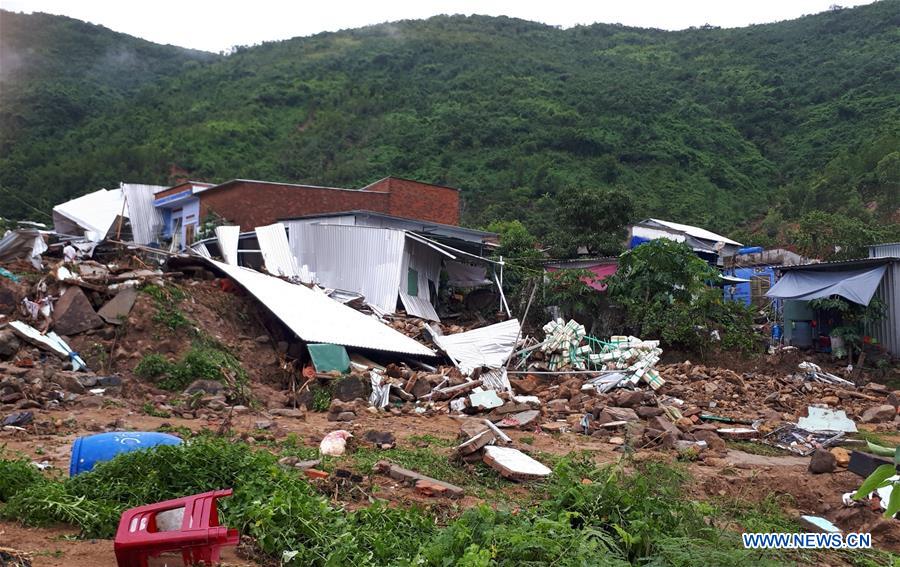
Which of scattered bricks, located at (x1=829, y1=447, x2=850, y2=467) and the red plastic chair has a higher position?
the red plastic chair

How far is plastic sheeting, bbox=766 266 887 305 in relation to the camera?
1527 cm

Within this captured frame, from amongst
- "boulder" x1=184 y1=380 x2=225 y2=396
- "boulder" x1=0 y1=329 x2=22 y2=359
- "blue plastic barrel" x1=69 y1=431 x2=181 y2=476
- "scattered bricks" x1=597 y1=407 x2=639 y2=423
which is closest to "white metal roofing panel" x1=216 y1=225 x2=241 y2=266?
"boulder" x1=0 y1=329 x2=22 y2=359

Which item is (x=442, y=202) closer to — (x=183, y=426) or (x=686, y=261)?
(x=686, y=261)

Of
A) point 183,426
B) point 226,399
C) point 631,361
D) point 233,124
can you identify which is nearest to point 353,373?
point 226,399

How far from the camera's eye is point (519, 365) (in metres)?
14.4

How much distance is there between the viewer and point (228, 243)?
1783cm

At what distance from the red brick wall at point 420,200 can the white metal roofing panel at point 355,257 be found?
319 inches

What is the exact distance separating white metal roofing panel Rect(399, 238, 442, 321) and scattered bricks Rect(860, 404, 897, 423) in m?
9.60

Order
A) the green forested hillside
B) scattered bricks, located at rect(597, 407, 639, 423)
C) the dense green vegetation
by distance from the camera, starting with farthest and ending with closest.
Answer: the green forested hillside, scattered bricks, located at rect(597, 407, 639, 423), the dense green vegetation

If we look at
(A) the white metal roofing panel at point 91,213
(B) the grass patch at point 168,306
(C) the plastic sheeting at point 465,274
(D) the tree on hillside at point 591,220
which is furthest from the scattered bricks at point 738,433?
(A) the white metal roofing panel at point 91,213

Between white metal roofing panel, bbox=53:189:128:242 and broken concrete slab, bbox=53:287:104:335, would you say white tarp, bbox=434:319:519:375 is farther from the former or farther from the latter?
white metal roofing panel, bbox=53:189:128:242

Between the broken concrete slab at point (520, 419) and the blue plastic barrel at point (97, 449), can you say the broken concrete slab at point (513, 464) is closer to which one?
the broken concrete slab at point (520, 419)

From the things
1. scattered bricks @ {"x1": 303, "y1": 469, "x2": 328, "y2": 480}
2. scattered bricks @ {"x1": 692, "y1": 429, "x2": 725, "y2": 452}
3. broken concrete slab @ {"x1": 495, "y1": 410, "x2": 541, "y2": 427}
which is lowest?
broken concrete slab @ {"x1": 495, "y1": 410, "x2": 541, "y2": 427}

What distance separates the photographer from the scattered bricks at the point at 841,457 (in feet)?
25.5
